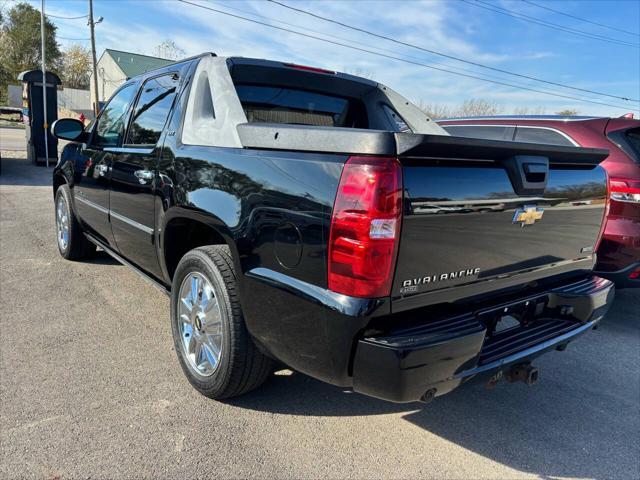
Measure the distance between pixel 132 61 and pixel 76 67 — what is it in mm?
15217

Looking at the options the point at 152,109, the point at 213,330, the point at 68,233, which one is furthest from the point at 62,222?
the point at 213,330

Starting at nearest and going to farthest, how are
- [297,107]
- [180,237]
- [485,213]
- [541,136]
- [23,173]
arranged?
1. [485,213]
2. [180,237]
3. [297,107]
4. [541,136]
5. [23,173]

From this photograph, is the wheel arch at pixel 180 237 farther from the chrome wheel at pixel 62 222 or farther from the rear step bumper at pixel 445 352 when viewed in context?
the chrome wheel at pixel 62 222

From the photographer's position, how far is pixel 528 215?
227cm

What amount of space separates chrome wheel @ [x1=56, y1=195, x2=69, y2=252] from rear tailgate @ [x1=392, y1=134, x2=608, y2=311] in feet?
14.2

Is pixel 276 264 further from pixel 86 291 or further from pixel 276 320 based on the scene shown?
pixel 86 291

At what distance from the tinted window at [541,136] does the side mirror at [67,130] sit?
172 inches

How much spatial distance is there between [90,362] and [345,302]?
6.86ft

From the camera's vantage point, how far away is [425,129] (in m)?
3.97

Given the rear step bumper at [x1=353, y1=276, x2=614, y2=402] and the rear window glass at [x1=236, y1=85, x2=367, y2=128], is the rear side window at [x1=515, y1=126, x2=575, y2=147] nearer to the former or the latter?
the rear window glass at [x1=236, y1=85, x2=367, y2=128]

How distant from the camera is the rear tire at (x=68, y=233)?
4.92 m

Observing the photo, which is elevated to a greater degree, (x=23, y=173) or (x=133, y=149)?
(x=133, y=149)

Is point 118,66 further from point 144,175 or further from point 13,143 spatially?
point 144,175

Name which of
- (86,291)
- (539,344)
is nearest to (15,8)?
(86,291)
